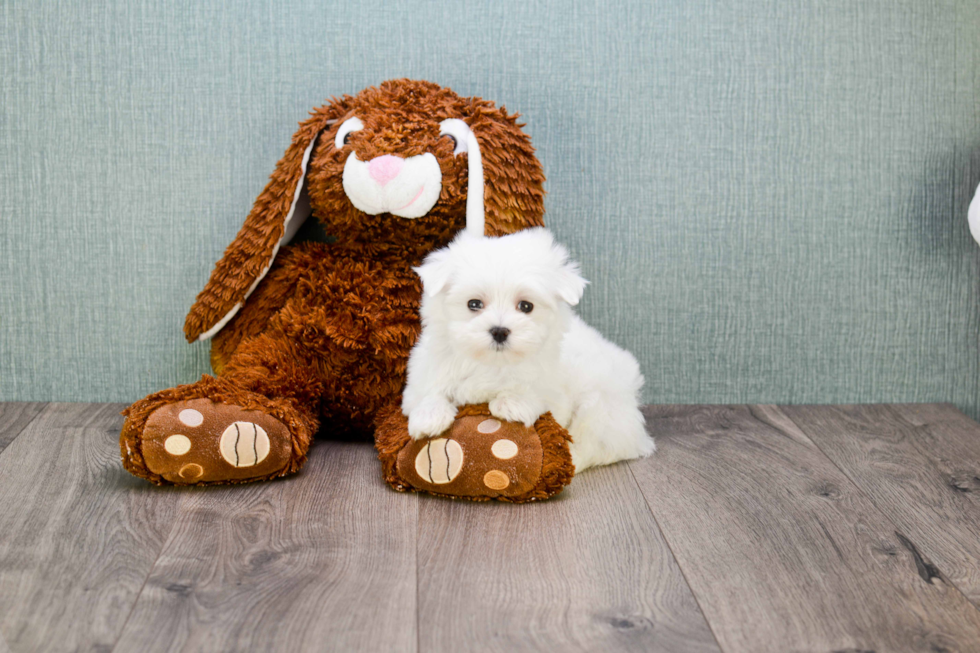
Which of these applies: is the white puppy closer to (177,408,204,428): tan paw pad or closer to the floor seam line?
the floor seam line

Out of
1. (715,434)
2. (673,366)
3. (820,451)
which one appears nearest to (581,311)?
(673,366)

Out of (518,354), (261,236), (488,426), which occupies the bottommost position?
(488,426)

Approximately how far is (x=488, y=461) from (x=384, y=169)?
0.48 m

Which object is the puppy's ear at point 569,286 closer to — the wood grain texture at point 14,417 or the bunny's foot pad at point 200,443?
the bunny's foot pad at point 200,443

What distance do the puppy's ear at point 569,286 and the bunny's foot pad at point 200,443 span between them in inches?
18.5

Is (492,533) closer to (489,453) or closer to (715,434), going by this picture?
(489,453)

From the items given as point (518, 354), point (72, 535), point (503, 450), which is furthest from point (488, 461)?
point (72, 535)

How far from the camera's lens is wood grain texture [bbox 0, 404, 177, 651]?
91cm

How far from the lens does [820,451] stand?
4.91 feet

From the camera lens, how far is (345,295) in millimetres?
1418

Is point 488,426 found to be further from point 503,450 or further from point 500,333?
point 500,333

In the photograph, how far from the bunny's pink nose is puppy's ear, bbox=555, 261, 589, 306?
1.06 ft

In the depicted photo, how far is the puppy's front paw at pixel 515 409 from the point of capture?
123cm

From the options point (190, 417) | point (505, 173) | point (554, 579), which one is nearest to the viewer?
point (554, 579)
